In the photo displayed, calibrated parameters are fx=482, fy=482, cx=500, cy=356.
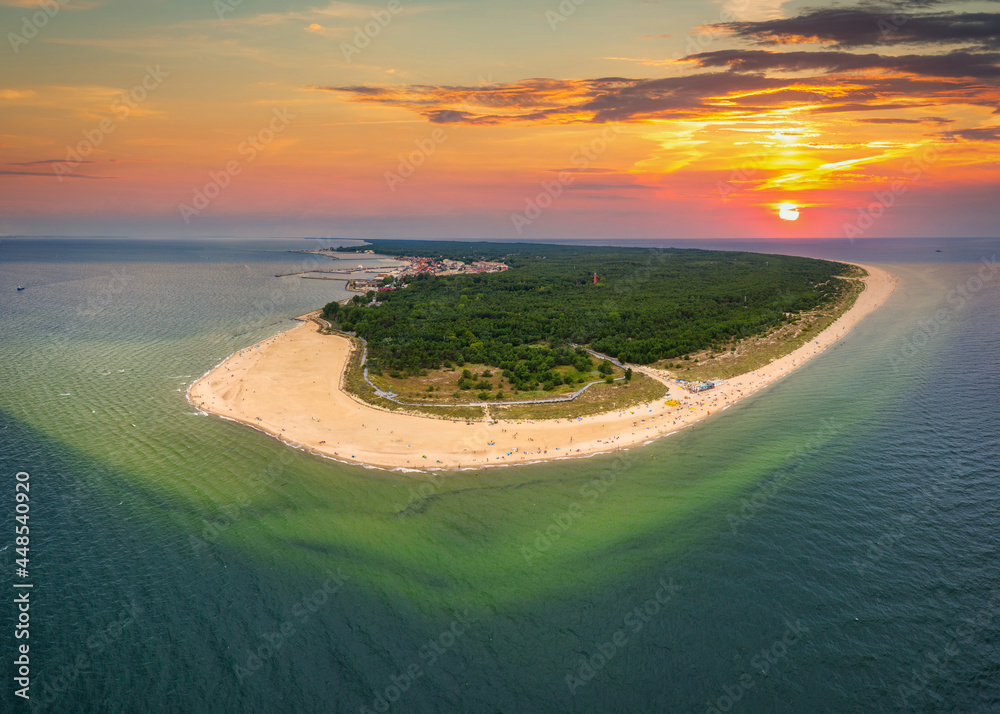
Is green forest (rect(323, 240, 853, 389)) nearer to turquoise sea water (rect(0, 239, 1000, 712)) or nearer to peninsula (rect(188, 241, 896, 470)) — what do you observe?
peninsula (rect(188, 241, 896, 470))

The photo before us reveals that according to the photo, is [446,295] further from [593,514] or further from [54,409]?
[593,514]

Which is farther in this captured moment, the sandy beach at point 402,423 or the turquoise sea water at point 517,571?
the sandy beach at point 402,423

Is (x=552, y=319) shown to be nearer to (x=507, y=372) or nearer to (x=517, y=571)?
(x=507, y=372)

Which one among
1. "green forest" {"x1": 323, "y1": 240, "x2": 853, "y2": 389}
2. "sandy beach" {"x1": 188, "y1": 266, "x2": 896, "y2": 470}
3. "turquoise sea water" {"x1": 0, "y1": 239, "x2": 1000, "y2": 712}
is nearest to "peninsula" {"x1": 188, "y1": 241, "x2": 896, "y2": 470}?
"sandy beach" {"x1": 188, "y1": 266, "x2": 896, "y2": 470}

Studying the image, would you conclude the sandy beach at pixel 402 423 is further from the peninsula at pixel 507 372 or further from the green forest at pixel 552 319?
the green forest at pixel 552 319

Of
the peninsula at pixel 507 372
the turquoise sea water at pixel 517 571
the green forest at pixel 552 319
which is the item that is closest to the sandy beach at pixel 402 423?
the peninsula at pixel 507 372

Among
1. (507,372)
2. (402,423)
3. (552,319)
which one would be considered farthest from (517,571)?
(552,319)
